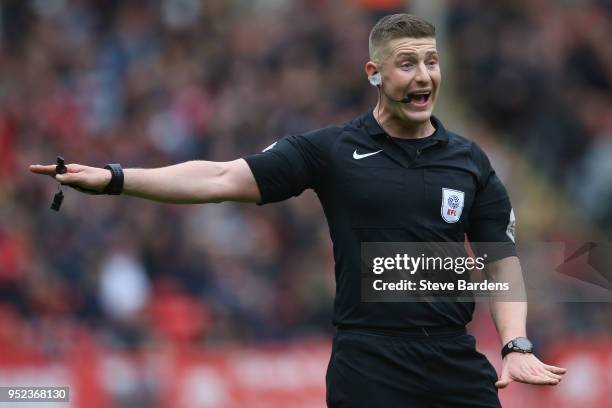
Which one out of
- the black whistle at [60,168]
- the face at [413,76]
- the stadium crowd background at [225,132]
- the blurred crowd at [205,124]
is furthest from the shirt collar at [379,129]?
the blurred crowd at [205,124]

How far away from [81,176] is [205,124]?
9.73 m

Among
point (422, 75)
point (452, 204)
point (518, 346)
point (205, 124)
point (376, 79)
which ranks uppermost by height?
point (205, 124)

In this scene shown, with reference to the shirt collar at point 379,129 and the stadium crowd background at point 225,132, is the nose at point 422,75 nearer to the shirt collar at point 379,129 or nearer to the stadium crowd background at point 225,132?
the shirt collar at point 379,129

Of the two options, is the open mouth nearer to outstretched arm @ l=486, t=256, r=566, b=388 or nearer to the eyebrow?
the eyebrow

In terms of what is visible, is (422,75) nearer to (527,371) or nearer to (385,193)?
(385,193)

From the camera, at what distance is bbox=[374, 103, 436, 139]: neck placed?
22.7 ft

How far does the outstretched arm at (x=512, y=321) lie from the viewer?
6578 mm

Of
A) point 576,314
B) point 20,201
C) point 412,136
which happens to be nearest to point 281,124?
point 20,201

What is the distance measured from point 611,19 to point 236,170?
435 inches

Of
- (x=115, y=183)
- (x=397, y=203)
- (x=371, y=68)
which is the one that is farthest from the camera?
(x=371, y=68)

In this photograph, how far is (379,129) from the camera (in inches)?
273

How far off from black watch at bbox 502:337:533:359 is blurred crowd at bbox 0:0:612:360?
6376 mm

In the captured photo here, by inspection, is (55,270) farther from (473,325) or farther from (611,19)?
(611,19)

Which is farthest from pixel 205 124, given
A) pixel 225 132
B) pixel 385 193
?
pixel 385 193
